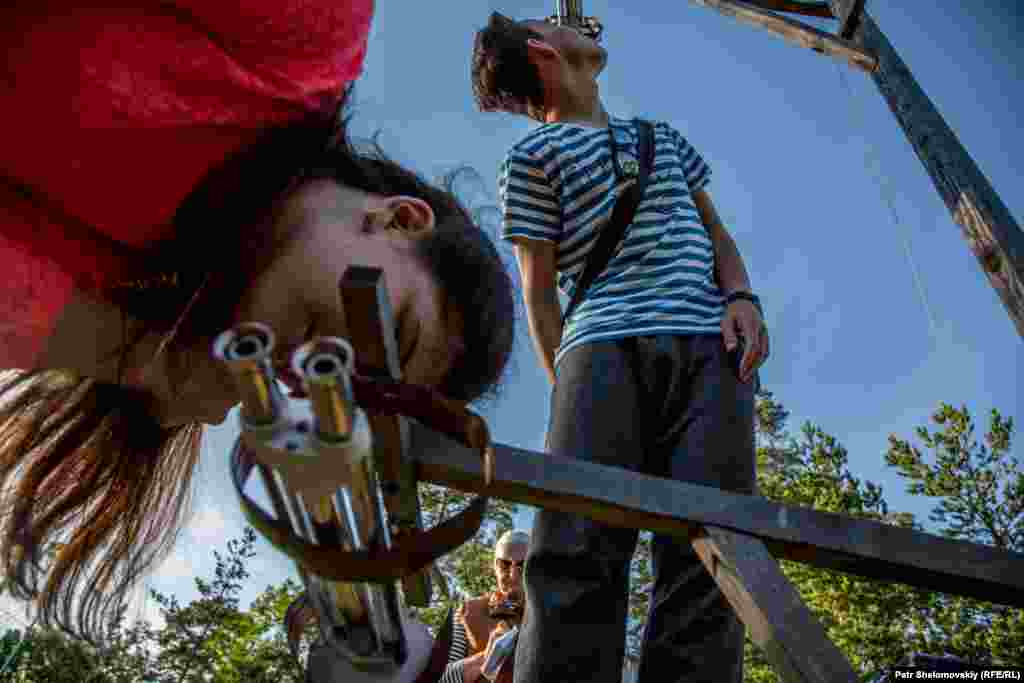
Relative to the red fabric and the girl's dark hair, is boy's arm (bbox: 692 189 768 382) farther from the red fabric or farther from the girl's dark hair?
the red fabric

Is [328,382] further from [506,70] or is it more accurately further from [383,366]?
[506,70]

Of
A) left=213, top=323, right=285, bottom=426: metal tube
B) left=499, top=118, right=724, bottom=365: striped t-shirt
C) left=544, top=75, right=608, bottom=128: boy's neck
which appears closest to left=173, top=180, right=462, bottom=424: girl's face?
left=213, top=323, right=285, bottom=426: metal tube

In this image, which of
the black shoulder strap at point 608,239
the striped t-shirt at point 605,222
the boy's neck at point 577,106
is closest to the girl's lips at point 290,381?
the striped t-shirt at point 605,222

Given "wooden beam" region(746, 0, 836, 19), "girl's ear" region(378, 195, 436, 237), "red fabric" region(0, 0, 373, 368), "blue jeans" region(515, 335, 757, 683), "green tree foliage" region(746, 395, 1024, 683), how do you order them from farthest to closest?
1. "green tree foliage" region(746, 395, 1024, 683)
2. "wooden beam" region(746, 0, 836, 19)
3. "blue jeans" region(515, 335, 757, 683)
4. "girl's ear" region(378, 195, 436, 237)
5. "red fabric" region(0, 0, 373, 368)

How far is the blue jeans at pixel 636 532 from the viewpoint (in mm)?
1421

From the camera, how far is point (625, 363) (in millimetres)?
1661

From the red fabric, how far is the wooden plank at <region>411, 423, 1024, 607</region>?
55 cm

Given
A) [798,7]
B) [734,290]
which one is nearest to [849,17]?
[798,7]

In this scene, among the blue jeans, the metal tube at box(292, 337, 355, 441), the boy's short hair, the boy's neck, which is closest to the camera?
the metal tube at box(292, 337, 355, 441)

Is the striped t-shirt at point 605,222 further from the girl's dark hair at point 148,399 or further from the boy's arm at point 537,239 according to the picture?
the girl's dark hair at point 148,399

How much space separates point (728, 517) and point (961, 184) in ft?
5.53

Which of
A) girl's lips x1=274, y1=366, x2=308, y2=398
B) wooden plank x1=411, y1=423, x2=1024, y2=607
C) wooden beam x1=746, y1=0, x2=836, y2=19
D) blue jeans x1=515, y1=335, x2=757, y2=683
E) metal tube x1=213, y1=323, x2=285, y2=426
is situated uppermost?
metal tube x1=213, y1=323, x2=285, y2=426

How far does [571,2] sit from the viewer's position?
479cm

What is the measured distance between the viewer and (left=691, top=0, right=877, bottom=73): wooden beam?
10.5 feet
